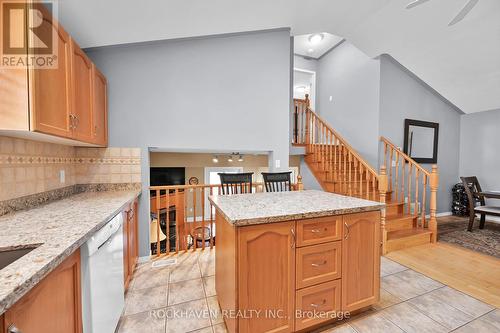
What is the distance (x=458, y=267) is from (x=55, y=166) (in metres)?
4.30

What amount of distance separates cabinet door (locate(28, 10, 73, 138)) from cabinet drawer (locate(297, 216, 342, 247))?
1.64 m

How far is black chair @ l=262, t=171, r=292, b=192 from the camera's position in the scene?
2590 millimetres

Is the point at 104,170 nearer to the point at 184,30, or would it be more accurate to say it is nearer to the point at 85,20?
the point at 85,20

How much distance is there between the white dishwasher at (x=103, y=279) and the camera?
1.05 m

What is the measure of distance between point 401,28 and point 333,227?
3.65 metres

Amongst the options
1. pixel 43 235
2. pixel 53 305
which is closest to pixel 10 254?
pixel 43 235

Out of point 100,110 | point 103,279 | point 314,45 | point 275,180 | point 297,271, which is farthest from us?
point 314,45

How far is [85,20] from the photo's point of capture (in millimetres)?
1890

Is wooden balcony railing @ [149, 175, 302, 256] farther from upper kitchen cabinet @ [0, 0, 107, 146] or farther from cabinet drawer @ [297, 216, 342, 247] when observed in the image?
upper kitchen cabinet @ [0, 0, 107, 146]

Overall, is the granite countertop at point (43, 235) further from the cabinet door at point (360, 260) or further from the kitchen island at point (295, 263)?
the cabinet door at point (360, 260)

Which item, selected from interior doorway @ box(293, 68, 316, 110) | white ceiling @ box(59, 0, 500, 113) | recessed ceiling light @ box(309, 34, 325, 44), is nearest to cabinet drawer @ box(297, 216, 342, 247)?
white ceiling @ box(59, 0, 500, 113)

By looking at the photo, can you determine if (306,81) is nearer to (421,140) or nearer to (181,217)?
(421,140)

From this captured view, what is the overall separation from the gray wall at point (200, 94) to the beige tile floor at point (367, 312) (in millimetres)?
779

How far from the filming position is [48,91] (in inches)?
51.1
